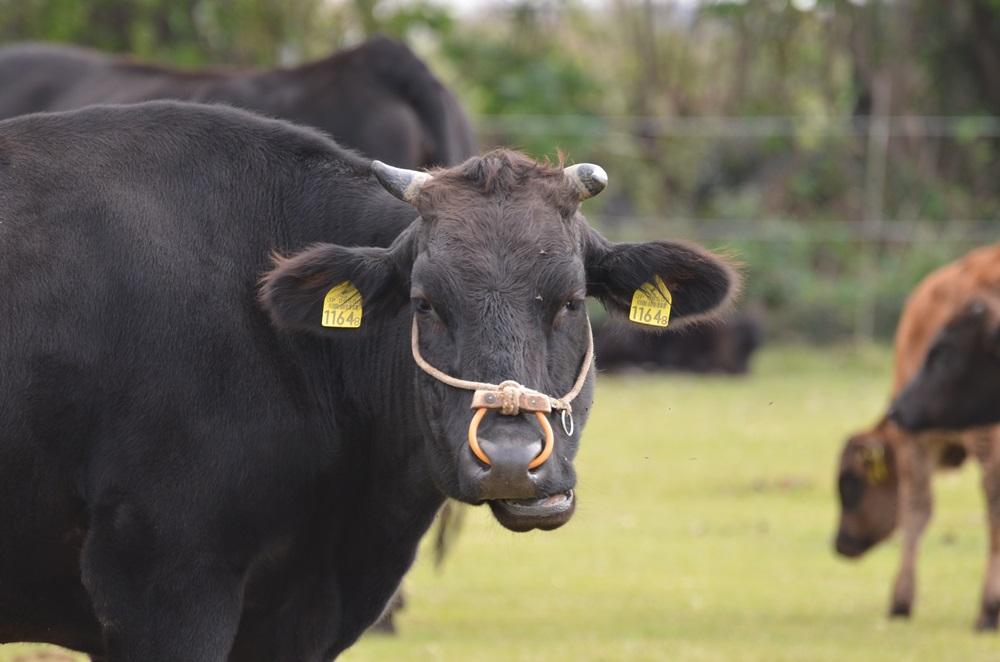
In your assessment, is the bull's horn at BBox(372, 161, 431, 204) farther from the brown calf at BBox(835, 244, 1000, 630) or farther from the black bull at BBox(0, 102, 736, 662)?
the brown calf at BBox(835, 244, 1000, 630)

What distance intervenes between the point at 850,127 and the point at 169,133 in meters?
25.2

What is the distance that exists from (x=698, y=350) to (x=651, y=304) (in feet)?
65.6

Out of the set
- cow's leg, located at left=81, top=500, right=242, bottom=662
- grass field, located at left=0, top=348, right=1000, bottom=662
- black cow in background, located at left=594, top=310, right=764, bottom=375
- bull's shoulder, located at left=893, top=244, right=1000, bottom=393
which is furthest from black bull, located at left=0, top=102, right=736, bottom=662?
black cow in background, located at left=594, top=310, right=764, bottom=375

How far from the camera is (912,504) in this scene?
421 inches

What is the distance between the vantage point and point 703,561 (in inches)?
461

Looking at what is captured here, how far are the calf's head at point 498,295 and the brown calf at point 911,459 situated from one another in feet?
18.5

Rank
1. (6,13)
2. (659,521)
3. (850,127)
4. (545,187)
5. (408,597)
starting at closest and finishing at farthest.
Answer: (545,187) → (408,597) → (659,521) → (6,13) → (850,127)

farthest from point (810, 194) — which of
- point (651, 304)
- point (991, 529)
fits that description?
point (651, 304)

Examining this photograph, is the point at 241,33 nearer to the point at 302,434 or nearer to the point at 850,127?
the point at 850,127

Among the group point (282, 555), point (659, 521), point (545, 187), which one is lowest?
point (659, 521)

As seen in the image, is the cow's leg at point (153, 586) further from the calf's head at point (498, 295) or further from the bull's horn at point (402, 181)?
the bull's horn at point (402, 181)

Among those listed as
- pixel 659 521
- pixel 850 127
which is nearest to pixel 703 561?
pixel 659 521

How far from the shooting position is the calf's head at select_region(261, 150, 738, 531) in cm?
459

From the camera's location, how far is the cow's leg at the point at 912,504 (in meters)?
10.1
